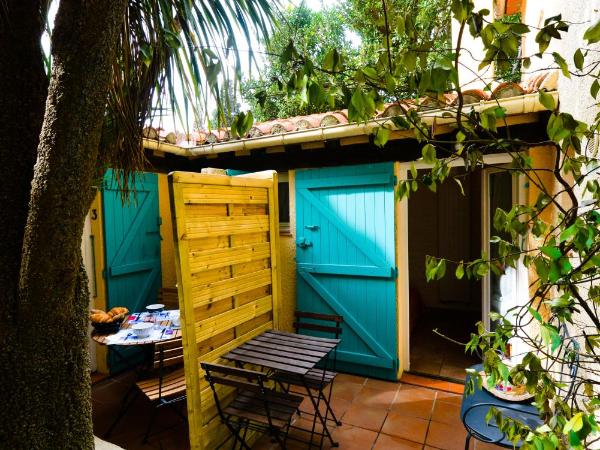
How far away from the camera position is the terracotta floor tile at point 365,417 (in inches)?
126

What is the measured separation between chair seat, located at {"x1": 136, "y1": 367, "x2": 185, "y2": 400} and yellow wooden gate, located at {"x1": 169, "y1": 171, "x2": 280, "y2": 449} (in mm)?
414

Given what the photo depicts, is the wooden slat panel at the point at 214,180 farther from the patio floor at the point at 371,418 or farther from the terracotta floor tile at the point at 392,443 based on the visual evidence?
the terracotta floor tile at the point at 392,443

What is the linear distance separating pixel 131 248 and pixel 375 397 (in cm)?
333

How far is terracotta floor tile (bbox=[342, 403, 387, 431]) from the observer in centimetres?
320

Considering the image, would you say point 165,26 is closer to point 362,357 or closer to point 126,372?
point 362,357

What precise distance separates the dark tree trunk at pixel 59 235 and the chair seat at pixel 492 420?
1.96 metres

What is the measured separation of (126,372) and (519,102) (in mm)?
4942

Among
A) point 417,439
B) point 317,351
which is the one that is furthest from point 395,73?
point 417,439

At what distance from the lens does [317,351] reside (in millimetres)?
2734

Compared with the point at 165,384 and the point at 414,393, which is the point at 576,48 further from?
the point at 165,384

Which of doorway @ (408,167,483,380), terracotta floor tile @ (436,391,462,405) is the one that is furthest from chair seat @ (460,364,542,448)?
doorway @ (408,167,483,380)

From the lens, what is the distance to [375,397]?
3680mm

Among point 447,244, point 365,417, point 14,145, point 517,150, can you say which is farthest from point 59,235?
point 447,244

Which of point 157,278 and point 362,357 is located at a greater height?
point 157,278
